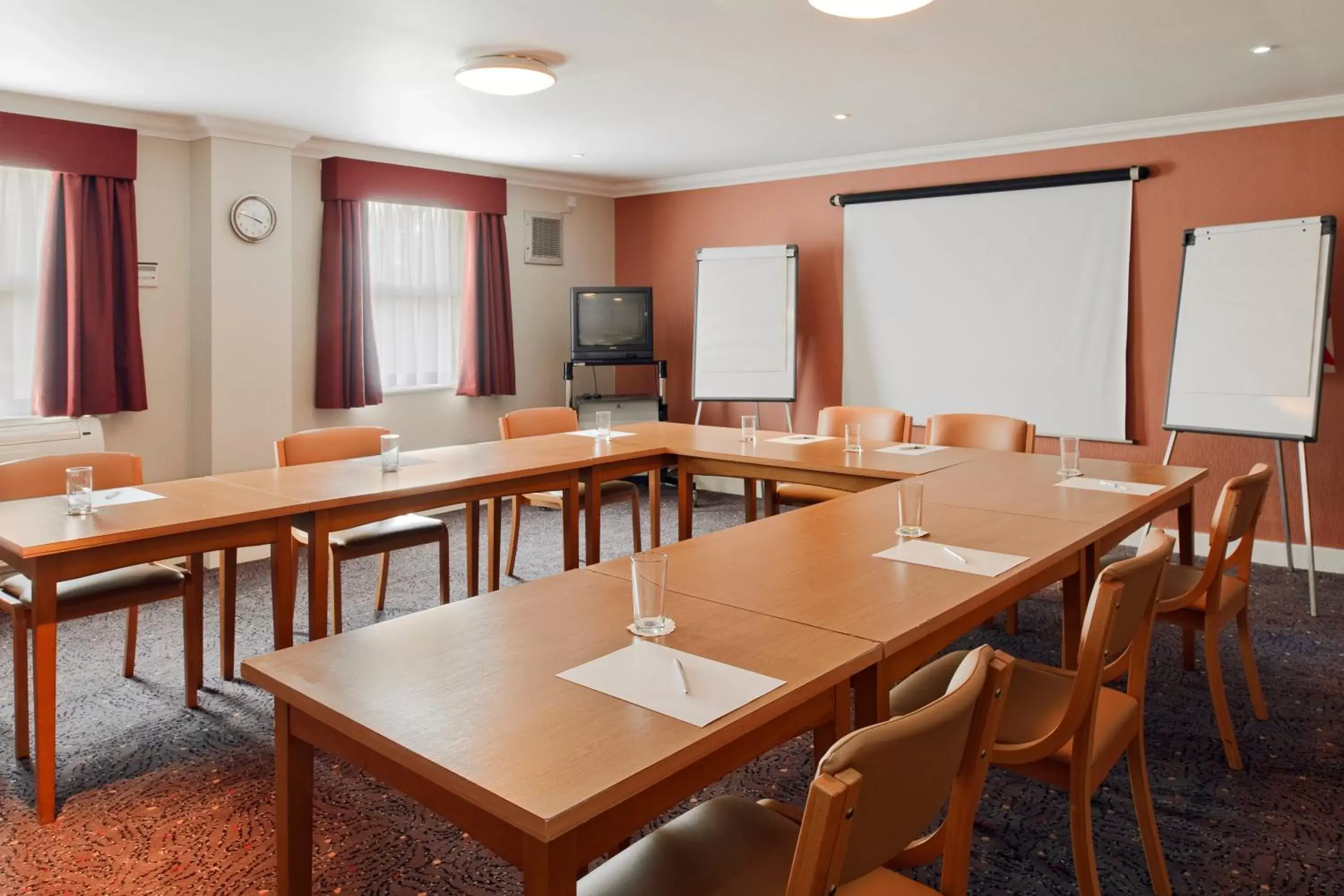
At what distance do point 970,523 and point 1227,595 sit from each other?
2.90 feet

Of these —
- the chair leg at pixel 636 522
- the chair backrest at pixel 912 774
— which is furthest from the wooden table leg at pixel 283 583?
the chair backrest at pixel 912 774

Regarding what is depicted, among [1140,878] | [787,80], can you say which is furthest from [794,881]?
[787,80]

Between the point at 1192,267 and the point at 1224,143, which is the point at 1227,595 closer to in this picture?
the point at 1192,267

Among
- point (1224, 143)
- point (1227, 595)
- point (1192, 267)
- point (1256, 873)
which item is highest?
point (1224, 143)

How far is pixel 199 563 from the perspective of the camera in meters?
2.88

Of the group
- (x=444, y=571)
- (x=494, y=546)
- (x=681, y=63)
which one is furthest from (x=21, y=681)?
(x=681, y=63)

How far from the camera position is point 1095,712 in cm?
159

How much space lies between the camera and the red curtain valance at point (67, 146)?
4.18 metres

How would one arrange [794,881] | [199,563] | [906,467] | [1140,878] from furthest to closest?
[906,467] → [199,563] → [1140,878] → [794,881]

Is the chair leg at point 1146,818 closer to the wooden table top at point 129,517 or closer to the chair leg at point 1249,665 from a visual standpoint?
the chair leg at point 1249,665

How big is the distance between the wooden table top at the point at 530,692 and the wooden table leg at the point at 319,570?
1.10 m

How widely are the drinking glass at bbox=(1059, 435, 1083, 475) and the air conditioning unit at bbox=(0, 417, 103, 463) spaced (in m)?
4.16

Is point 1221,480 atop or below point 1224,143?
below

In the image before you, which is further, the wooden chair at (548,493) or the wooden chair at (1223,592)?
the wooden chair at (548,493)
